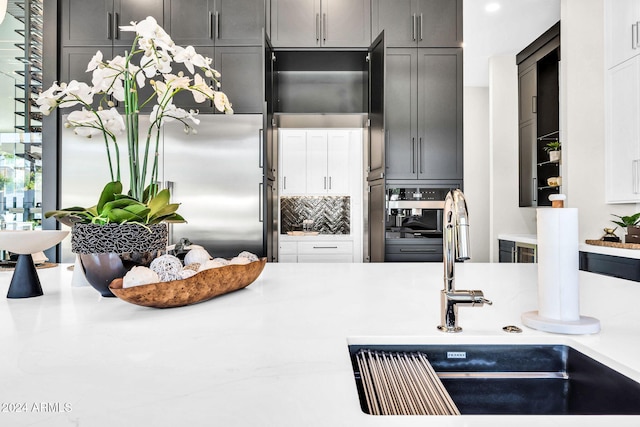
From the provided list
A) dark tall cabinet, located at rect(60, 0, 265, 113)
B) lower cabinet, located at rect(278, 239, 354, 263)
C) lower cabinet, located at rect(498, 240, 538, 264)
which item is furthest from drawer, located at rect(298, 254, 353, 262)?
lower cabinet, located at rect(498, 240, 538, 264)

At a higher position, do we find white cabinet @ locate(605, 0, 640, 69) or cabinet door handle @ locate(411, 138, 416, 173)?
white cabinet @ locate(605, 0, 640, 69)

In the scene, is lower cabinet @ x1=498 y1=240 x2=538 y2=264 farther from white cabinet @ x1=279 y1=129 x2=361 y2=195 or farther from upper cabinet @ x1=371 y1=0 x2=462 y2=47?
upper cabinet @ x1=371 y1=0 x2=462 y2=47

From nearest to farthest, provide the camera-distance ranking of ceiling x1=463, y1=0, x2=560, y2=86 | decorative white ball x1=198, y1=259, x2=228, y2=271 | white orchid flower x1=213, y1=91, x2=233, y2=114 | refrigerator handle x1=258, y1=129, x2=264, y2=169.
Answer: decorative white ball x1=198, y1=259, x2=228, y2=271 < white orchid flower x1=213, y1=91, x2=233, y2=114 < refrigerator handle x1=258, y1=129, x2=264, y2=169 < ceiling x1=463, y1=0, x2=560, y2=86

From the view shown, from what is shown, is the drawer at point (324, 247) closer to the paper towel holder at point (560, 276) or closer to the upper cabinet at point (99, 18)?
the upper cabinet at point (99, 18)

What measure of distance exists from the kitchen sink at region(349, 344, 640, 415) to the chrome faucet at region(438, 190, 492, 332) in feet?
0.20

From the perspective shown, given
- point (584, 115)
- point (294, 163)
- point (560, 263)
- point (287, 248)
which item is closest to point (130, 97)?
point (560, 263)

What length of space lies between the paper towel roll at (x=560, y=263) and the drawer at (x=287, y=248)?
330 cm

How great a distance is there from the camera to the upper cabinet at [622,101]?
289 cm

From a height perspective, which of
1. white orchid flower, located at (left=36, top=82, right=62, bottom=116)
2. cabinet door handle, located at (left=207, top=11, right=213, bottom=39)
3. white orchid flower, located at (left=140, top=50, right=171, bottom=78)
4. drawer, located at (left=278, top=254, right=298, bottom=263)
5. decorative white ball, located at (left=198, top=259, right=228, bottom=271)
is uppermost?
cabinet door handle, located at (left=207, top=11, right=213, bottom=39)

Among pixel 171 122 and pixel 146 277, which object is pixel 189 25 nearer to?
pixel 171 122

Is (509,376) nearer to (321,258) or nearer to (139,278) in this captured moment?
(139,278)

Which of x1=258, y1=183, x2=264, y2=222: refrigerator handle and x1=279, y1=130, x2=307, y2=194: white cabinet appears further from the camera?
x1=279, y1=130, x2=307, y2=194: white cabinet

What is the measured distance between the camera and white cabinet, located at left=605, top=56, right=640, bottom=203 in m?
2.89

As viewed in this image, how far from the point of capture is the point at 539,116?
15.0 feet
